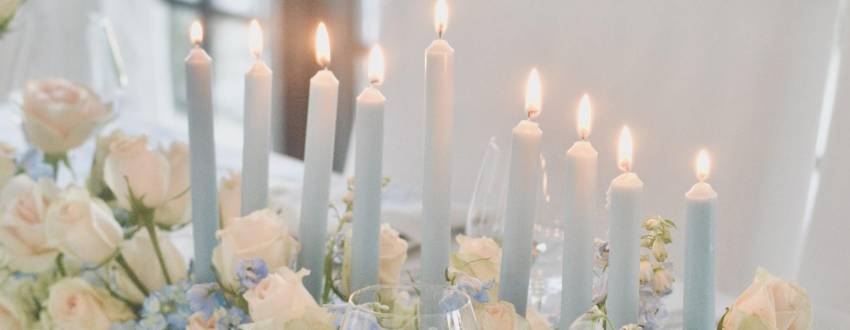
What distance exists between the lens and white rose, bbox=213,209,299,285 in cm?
74

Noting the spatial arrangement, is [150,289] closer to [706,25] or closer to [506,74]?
[706,25]

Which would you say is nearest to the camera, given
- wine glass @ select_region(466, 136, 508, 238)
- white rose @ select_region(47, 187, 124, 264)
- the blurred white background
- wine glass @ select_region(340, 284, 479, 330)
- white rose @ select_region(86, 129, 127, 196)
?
wine glass @ select_region(340, 284, 479, 330)

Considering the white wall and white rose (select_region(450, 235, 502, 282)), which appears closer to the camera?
white rose (select_region(450, 235, 502, 282))

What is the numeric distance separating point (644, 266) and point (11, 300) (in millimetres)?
421

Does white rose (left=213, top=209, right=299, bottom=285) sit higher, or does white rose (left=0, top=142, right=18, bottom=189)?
white rose (left=0, top=142, right=18, bottom=189)

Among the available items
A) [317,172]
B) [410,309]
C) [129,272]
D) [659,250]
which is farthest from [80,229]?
[659,250]

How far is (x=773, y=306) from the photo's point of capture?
0.64m

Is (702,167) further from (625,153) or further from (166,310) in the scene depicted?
(166,310)

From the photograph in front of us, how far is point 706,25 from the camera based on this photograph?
153 cm

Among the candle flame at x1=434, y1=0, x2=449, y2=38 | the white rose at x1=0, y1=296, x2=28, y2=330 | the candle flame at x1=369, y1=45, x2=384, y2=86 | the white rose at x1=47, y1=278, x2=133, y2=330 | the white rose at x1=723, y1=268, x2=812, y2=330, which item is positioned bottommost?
the white rose at x1=0, y1=296, x2=28, y2=330

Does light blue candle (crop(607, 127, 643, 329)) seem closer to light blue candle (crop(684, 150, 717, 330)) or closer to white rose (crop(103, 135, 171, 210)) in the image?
light blue candle (crop(684, 150, 717, 330))

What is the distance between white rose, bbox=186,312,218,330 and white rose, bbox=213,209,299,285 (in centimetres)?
3

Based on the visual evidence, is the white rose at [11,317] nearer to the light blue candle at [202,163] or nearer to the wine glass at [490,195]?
the light blue candle at [202,163]

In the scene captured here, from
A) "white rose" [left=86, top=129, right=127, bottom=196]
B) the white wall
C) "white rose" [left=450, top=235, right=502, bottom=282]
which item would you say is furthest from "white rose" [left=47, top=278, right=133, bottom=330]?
the white wall
